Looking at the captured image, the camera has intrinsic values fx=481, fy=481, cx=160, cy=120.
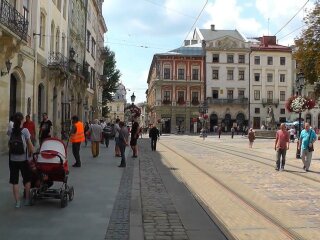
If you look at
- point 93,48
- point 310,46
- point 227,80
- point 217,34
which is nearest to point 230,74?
point 227,80

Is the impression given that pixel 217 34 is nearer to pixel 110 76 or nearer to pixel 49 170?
pixel 110 76

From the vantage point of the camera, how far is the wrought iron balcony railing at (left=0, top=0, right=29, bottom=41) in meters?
16.3

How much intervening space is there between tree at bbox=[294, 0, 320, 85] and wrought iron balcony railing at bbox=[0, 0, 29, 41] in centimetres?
1333

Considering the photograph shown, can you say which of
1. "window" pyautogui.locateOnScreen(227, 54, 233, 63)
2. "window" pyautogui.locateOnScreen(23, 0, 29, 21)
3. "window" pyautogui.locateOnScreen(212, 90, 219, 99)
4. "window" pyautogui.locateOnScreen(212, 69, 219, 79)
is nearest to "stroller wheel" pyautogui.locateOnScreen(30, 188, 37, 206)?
"window" pyautogui.locateOnScreen(23, 0, 29, 21)

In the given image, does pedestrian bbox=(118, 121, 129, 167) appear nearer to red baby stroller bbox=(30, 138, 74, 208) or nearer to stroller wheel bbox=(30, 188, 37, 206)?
red baby stroller bbox=(30, 138, 74, 208)

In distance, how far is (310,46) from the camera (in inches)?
929

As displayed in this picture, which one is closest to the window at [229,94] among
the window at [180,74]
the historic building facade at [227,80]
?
the historic building facade at [227,80]

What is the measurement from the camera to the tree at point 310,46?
23203 millimetres

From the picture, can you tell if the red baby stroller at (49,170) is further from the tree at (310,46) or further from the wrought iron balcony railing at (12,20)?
the tree at (310,46)

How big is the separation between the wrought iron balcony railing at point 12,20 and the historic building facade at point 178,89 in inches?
2346

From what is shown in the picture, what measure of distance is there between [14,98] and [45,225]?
15.3 metres

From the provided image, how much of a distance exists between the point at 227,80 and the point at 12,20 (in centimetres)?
6535

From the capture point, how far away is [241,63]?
80.9 metres

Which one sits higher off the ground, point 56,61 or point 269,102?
point 269,102
